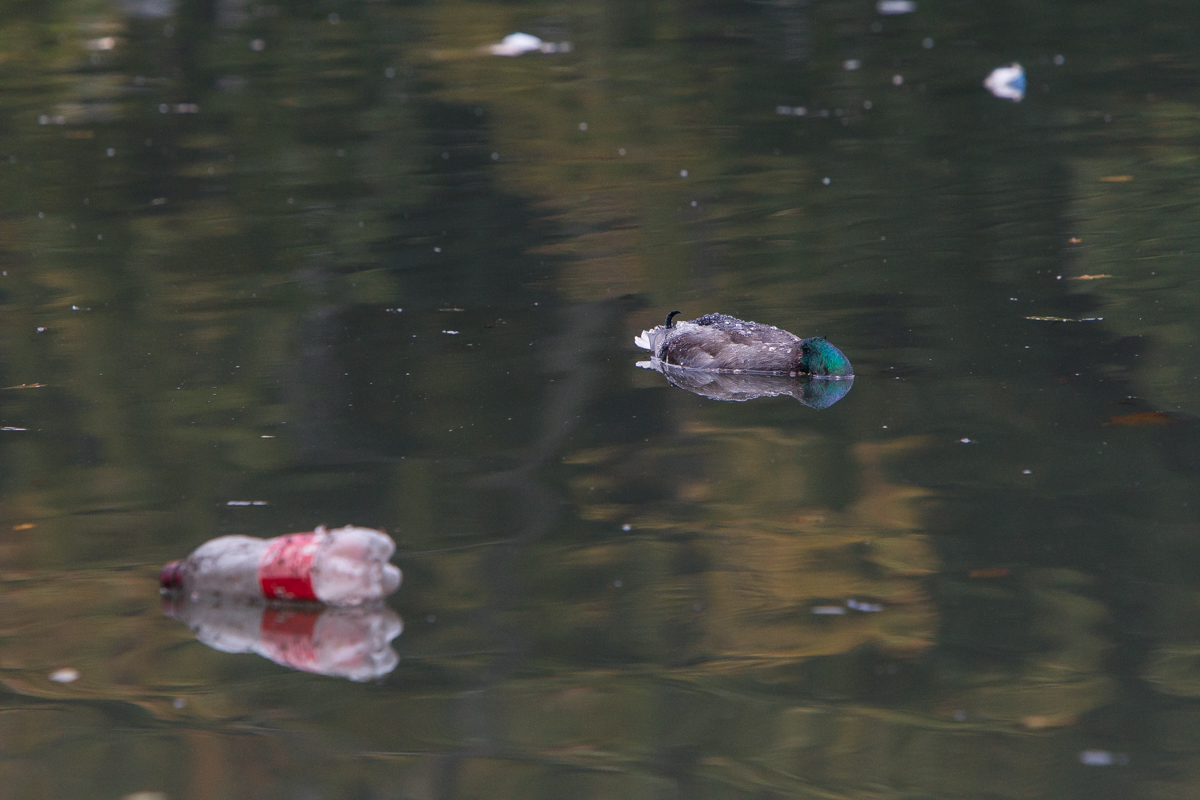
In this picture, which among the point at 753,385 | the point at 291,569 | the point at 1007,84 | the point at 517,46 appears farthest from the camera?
the point at 517,46

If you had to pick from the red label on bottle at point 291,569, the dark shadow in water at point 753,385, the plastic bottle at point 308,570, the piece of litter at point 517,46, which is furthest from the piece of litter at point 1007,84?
the red label on bottle at point 291,569

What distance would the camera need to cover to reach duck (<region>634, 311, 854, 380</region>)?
23.3 feet

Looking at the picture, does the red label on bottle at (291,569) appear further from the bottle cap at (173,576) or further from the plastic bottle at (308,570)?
the bottle cap at (173,576)

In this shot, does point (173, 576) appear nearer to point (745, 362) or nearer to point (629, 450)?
point (629, 450)

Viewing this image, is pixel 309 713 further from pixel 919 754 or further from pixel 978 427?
pixel 978 427

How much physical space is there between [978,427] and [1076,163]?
5.72 meters

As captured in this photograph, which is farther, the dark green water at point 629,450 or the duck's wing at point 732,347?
the duck's wing at point 732,347

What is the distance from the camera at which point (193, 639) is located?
195 inches

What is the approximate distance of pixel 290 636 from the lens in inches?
194

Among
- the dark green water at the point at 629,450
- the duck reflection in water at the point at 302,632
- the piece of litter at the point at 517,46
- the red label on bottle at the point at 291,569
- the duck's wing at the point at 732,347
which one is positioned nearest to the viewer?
the dark green water at the point at 629,450

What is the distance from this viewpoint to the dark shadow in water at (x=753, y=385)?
7.02 meters

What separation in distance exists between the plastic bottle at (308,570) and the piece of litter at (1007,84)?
424 inches

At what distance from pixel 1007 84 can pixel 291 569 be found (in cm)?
1138

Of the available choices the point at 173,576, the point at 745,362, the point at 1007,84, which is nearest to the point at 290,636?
the point at 173,576
